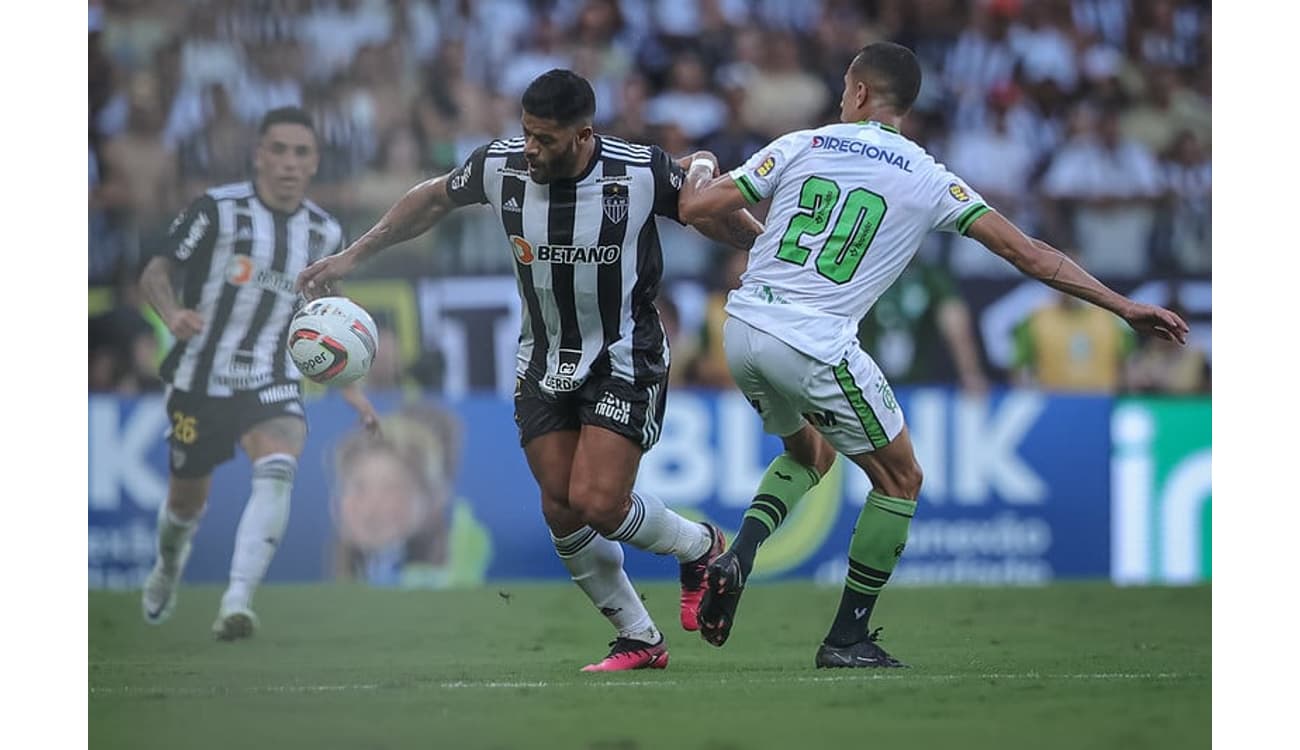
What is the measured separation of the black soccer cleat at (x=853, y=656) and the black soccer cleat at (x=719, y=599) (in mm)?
505

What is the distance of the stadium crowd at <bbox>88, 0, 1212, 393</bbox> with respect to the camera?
911cm

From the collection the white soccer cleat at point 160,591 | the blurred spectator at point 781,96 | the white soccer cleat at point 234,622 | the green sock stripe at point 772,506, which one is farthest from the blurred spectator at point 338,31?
the green sock stripe at point 772,506

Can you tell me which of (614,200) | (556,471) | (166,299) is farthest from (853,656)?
(166,299)

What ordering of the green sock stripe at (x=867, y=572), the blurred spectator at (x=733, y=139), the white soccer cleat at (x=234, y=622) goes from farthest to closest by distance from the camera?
the blurred spectator at (x=733, y=139)
the white soccer cleat at (x=234, y=622)
the green sock stripe at (x=867, y=572)

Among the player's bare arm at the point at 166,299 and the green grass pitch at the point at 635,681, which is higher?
the player's bare arm at the point at 166,299

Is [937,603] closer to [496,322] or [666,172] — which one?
[496,322]

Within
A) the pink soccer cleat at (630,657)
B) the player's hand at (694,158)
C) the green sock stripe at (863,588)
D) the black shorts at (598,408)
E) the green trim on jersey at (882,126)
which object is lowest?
the pink soccer cleat at (630,657)

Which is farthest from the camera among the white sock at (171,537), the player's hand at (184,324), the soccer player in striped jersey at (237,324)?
the white sock at (171,537)

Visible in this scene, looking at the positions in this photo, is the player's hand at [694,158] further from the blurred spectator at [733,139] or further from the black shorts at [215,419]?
the blurred spectator at [733,139]

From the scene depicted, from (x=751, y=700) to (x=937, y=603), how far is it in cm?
351

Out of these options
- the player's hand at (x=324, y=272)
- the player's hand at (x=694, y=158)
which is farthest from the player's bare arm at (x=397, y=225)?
the player's hand at (x=694, y=158)

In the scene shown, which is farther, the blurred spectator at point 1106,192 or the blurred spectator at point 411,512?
the blurred spectator at point 1106,192

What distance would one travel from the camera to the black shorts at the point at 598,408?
214 inches
